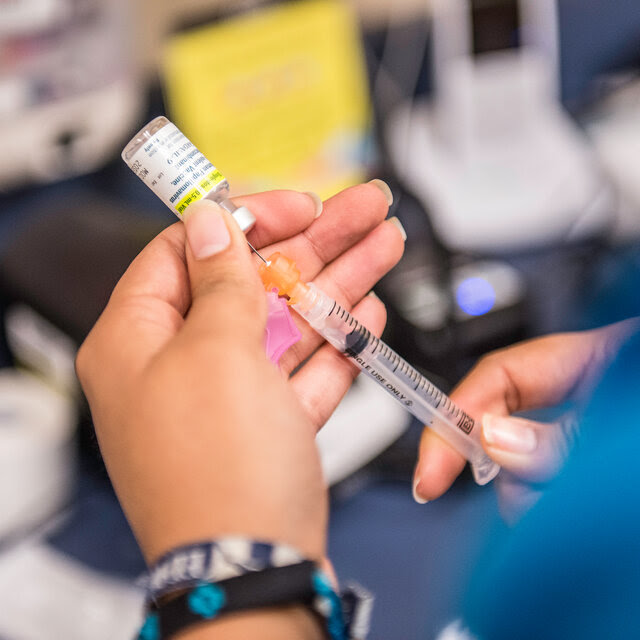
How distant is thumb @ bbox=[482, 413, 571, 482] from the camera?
48cm

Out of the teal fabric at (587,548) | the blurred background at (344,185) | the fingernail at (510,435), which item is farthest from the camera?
the blurred background at (344,185)

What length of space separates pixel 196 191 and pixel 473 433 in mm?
272

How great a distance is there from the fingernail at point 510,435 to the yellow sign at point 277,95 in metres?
0.46

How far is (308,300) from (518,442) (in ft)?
0.62

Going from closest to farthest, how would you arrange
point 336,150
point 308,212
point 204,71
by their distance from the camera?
point 308,212
point 204,71
point 336,150

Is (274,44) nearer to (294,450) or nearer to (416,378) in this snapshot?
(416,378)

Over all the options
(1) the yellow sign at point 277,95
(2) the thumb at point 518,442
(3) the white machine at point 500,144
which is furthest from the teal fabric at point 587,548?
(3) the white machine at point 500,144

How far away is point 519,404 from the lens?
0.57m

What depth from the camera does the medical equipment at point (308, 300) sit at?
41 cm

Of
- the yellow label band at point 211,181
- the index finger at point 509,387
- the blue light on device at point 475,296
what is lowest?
the blue light on device at point 475,296

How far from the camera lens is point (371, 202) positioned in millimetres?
513

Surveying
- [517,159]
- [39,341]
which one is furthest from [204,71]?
[517,159]

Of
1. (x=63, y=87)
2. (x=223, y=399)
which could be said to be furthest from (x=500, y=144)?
(x=223, y=399)

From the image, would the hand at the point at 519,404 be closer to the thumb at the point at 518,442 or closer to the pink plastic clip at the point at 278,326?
the thumb at the point at 518,442
